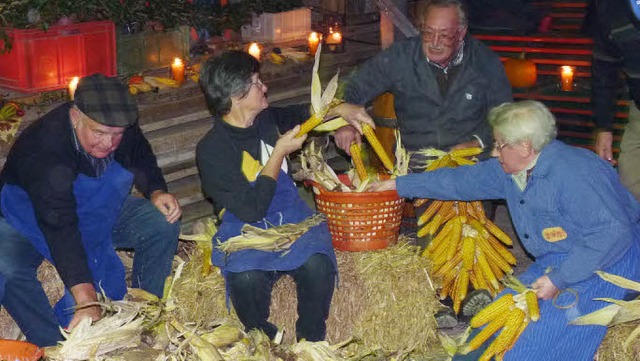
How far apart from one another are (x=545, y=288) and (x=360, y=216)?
4.30 feet

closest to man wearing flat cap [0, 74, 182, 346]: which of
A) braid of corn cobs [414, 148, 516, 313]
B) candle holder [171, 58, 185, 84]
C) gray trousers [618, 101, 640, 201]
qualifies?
braid of corn cobs [414, 148, 516, 313]

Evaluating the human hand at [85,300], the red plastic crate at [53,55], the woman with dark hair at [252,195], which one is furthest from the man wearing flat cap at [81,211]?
the red plastic crate at [53,55]

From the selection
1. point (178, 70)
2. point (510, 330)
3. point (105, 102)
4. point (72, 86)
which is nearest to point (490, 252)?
point (510, 330)

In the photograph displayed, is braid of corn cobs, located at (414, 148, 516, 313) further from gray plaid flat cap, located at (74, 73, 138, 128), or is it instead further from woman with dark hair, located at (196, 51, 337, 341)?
gray plaid flat cap, located at (74, 73, 138, 128)

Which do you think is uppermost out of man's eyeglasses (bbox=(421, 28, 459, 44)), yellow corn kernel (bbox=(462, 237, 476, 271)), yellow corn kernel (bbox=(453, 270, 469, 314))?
man's eyeglasses (bbox=(421, 28, 459, 44))

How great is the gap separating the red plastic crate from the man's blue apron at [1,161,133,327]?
2.52 meters

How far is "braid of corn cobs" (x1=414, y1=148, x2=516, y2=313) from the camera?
Answer: 609 centimetres

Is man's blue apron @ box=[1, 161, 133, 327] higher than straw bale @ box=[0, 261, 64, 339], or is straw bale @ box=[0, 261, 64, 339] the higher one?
man's blue apron @ box=[1, 161, 133, 327]

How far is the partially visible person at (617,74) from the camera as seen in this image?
610 cm

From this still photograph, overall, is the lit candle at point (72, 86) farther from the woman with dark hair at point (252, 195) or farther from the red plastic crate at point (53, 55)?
the woman with dark hair at point (252, 195)

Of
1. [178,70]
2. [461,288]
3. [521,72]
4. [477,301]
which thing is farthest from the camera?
[521,72]

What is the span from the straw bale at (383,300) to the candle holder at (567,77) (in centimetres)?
499

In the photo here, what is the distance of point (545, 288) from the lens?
15.8 feet

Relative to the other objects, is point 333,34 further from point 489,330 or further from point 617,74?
point 489,330
